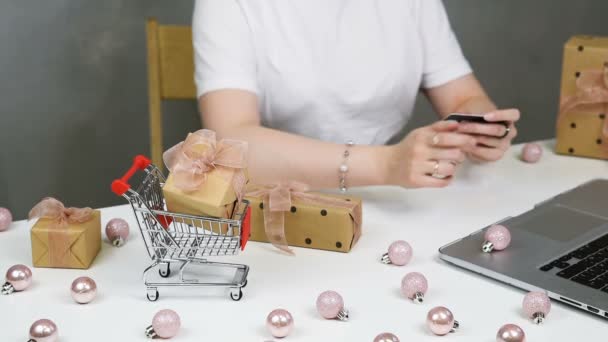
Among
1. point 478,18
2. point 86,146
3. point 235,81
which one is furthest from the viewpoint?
point 478,18

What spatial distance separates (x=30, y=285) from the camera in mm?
1076

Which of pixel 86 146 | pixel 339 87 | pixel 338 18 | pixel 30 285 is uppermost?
pixel 338 18

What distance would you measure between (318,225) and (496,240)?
0.27m

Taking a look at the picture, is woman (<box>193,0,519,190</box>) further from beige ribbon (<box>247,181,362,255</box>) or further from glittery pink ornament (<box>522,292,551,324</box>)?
glittery pink ornament (<box>522,292,551,324</box>)

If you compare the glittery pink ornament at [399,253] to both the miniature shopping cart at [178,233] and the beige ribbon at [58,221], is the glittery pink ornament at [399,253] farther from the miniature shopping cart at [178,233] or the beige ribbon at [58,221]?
the beige ribbon at [58,221]

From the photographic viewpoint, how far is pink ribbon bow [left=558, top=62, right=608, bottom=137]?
1.63m

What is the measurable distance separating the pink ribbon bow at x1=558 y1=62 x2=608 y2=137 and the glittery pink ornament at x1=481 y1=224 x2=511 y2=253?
0.60 meters

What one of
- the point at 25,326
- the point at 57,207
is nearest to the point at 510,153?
the point at 57,207

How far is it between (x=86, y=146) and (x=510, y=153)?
1.35 m

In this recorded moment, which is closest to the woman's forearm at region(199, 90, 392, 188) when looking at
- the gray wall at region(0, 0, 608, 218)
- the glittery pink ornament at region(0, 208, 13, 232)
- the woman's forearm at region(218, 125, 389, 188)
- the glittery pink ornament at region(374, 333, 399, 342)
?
the woman's forearm at region(218, 125, 389, 188)

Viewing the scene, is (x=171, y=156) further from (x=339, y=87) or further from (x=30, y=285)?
(x=339, y=87)

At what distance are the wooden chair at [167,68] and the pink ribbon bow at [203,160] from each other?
94 centimetres

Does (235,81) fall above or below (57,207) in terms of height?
above

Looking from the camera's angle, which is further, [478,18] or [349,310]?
[478,18]
